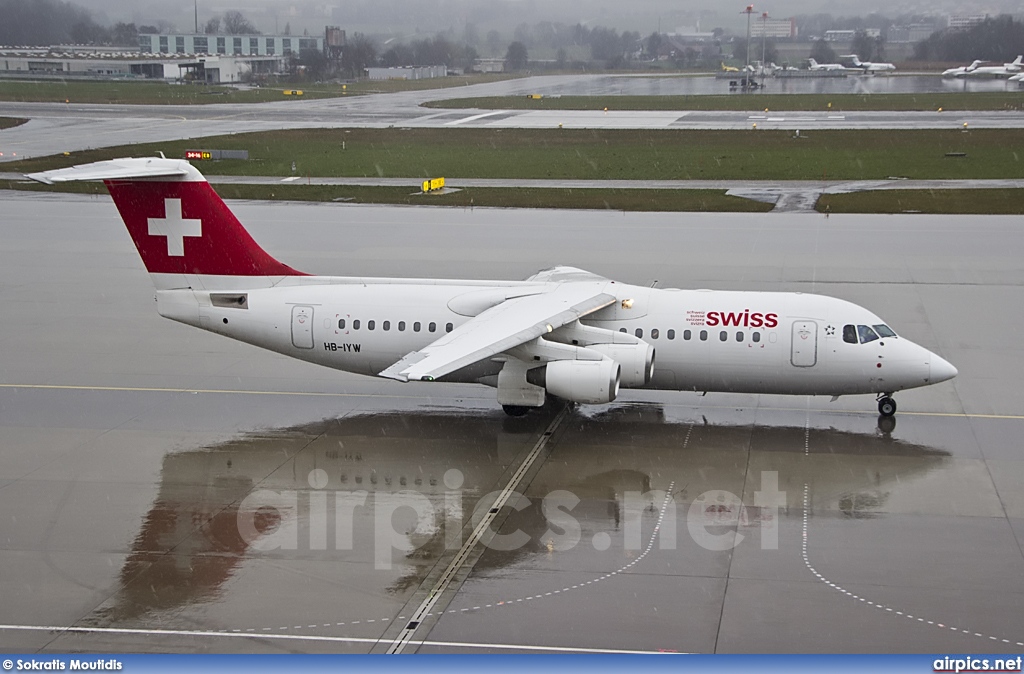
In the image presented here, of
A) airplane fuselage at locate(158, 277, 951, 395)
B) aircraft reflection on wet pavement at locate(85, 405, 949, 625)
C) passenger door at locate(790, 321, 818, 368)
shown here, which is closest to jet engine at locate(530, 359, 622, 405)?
aircraft reflection on wet pavement at locate(85, 405, 949, 625)

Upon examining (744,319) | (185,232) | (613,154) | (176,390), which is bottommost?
(176,390)

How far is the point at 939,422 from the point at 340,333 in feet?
52.4

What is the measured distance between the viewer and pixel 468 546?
865 inches

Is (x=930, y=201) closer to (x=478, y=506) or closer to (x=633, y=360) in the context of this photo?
(x=633, y=360)

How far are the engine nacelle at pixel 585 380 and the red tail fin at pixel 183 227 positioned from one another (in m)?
9.34

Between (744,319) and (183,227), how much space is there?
15.6 metres

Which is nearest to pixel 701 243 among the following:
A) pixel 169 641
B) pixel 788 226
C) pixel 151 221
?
pixel 788 226

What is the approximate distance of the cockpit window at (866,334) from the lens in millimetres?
29203

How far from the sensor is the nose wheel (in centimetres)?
Answer: 2994

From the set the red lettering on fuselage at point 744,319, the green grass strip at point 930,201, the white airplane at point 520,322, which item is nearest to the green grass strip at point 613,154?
the green grass strip at point 930,201

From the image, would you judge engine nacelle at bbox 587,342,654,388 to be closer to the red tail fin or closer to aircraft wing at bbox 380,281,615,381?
aircraft wing at bbox 380,281,615,381

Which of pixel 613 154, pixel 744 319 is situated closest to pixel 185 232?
pixel 744 319

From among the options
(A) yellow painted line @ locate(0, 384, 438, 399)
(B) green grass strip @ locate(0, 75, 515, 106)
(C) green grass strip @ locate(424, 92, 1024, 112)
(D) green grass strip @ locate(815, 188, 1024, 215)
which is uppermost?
(B) green grass strip @ locate(0, 75, 515, 106)

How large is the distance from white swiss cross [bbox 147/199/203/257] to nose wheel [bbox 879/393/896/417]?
753 inches
